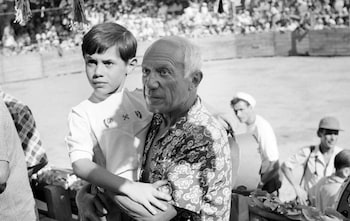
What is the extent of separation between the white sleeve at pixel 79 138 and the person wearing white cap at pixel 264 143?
264 centimetres

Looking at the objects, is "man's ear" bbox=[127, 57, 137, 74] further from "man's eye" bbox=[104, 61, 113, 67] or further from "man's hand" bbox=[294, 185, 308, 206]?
"man's hand" bbox=[294, 185, 308, 206]

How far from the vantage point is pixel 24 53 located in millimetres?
18406

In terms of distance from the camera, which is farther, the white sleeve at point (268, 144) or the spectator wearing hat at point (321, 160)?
the white sleeve at point (268, 144)

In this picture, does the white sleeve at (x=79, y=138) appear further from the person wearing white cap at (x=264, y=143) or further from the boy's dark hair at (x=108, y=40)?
the person wearing white cap at (x=264, y=143)

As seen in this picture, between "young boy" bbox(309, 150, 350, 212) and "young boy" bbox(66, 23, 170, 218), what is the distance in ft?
7.63

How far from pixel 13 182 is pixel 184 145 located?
790 mm

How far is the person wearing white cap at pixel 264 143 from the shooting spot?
179 inches

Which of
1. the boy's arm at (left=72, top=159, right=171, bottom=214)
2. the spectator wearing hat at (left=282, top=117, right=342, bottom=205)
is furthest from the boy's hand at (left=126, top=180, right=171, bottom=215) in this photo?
the spectator wearing hat at (left=282, top=117, right=342, bottom=205)

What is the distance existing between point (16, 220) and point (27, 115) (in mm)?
673

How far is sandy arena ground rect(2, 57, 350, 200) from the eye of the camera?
852 cm

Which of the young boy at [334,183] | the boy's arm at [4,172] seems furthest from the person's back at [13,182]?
the young boy at [334,183]

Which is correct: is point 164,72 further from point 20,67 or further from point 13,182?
point 20,67

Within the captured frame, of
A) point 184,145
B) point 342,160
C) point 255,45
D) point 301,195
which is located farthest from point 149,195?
point 255,45

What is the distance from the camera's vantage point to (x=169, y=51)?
168 cm
